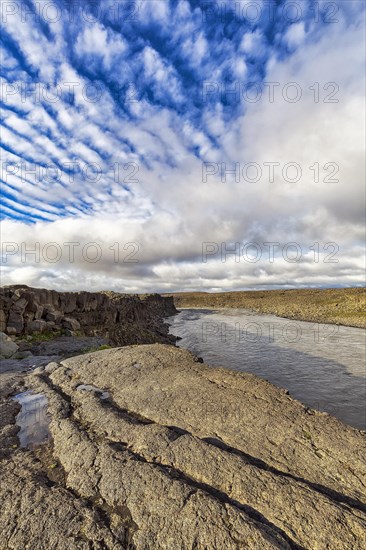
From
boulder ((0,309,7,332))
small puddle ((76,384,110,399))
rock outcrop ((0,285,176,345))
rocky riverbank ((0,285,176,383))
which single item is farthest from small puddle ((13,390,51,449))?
rock outcrop ((0,285,176,345))

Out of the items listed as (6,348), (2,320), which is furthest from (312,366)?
(2,320)

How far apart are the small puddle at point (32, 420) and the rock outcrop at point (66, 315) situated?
10.5 m

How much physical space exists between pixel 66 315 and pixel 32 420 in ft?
56.7

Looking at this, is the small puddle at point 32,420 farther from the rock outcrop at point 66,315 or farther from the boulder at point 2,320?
the rock outcrop at point 66,315

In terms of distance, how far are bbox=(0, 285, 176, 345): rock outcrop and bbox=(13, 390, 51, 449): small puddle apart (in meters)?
10.5

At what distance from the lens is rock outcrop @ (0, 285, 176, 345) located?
16.4 meters

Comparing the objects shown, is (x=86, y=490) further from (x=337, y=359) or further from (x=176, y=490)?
(x=337, y=359)

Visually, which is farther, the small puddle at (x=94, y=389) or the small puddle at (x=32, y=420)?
the small puddle at (x=94, y=389)

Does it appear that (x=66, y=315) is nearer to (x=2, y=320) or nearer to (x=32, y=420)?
(x=2, y=320)

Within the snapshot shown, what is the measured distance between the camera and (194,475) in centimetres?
377

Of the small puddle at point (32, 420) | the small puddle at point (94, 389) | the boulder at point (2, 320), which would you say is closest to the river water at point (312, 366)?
the small puddle at point (94, 389)

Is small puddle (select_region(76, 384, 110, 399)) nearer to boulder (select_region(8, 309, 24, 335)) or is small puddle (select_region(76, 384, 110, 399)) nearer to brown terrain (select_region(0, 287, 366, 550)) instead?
brown terrain (select_region(0, 287, 366, 550))

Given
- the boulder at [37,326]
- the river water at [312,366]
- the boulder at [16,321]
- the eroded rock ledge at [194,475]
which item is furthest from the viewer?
the boulder at [37,326]

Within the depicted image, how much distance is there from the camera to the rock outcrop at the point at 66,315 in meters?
16.4
